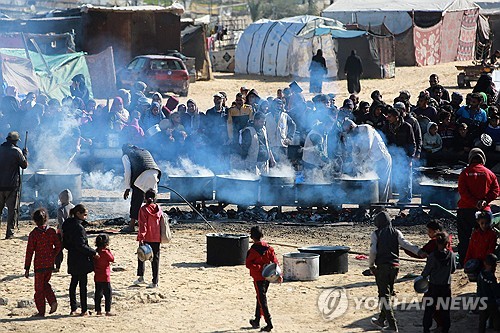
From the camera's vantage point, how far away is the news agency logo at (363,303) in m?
11.3

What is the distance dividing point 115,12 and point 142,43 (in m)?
1.95

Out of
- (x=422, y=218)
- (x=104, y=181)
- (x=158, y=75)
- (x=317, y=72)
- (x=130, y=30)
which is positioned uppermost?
(x=130, y=30)

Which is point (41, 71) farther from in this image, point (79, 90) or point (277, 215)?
point (277, 215)

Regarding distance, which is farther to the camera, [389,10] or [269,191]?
[389,10]

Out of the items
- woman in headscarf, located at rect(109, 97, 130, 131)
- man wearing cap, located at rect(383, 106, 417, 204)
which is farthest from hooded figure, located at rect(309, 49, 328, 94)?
man wearing cap, located at rect(383, 106, 417, 204)

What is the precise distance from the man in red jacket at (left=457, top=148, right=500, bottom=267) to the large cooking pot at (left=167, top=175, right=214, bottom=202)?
18.4 feet

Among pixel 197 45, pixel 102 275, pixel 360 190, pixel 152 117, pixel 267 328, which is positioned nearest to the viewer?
pixel 267 328

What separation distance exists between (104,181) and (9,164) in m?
4.31

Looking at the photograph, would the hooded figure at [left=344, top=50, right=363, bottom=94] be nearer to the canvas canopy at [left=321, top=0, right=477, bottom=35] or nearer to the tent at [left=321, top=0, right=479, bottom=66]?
the tent at [left=321, top=0, right=479, bottom=66]

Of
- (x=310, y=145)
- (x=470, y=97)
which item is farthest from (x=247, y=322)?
(x=470, y=97)

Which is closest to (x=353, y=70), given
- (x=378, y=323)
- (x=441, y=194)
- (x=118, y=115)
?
(x=118, y=115)

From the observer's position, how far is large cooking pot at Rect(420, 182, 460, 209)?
54.7 ft

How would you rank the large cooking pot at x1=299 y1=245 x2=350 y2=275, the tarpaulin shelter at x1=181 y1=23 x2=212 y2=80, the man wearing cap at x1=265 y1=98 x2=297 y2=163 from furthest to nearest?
the tarpaulin shelter at x1=181 y1=23 x2=212 y2=80 → the man wearing cap at x1=265 y1=98 x2=297 y2=163 → the large cooking pot at x1=299 y1=245 x2=350 y2=275

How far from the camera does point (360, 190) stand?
1697cm
